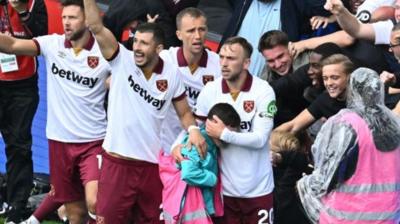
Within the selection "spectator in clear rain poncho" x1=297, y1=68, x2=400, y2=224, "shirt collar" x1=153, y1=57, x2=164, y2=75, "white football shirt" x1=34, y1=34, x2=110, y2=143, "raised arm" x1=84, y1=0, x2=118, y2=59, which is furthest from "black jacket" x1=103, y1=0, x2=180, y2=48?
"spectator in clear rain poncho" x1=297, y1=68, x2=400, y2=224

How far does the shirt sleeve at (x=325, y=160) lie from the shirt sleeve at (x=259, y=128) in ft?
3.41

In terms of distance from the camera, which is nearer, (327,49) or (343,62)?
(343,62)

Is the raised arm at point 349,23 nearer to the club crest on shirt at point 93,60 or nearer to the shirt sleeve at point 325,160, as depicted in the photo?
the shirt sleeve at point 325,160

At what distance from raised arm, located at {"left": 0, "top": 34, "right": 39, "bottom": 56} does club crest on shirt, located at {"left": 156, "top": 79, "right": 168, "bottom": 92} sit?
3.59 ft

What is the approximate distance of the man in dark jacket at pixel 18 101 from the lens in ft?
29.2

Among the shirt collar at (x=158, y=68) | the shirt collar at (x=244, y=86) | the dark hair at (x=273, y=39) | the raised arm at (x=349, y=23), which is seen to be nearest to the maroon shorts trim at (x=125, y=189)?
the shirt collar at (x=158, y=68)

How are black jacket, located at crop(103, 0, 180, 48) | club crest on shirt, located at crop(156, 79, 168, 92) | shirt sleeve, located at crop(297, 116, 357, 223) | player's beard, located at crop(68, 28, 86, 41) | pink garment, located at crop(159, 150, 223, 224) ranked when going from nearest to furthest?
shirt sleeve, located at crop(297, 116, 357, 223), pink garment, located at crop(159, 150, 223, 224), club crest on shirt, located at crop(156, 79, 168, 92), player's beard, located at crop(68, 28, 86, 41), black jacket, located at crop(103, 0, 180, 48)

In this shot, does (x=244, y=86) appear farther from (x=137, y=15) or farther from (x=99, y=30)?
(x=137, y=15)

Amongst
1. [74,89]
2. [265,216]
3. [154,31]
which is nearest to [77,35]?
[74,89]

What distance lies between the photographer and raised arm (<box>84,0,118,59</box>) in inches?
286

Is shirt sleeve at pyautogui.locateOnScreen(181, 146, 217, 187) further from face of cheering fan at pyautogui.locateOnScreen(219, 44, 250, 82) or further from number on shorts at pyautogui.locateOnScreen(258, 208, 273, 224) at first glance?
face of cheering fan at pyautogui.locateOnScreen(219, 44, 250, 82)

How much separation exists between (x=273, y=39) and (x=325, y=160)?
2140mm

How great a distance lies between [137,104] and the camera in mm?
7625

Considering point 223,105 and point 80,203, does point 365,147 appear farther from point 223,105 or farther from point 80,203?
point 80,203
